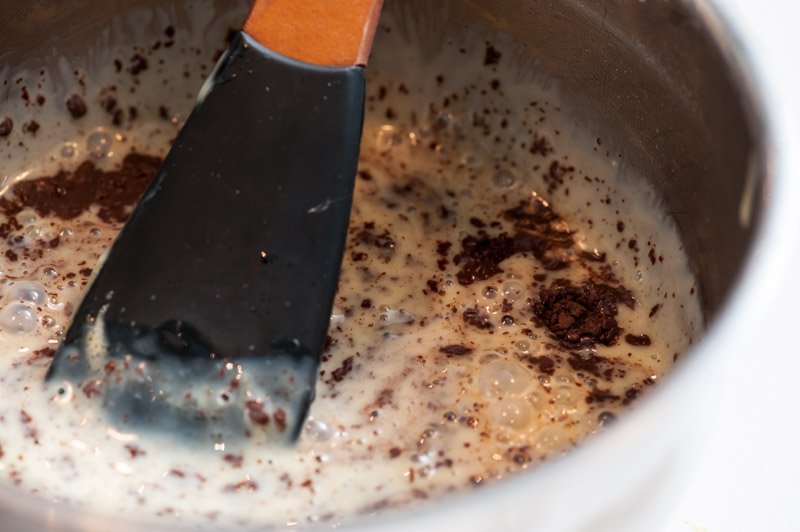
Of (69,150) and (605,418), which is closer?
(605,418)

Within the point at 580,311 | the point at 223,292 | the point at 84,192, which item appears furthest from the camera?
the point at 84,192

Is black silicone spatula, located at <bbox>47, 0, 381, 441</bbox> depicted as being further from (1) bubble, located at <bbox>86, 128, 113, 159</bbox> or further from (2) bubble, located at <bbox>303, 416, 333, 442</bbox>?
(1) bubble, located at <bbox>86, 128, 113, 159</bbox>

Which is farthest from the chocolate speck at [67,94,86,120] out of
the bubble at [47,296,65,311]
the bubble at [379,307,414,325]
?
the bubble at [379,307,414,325]

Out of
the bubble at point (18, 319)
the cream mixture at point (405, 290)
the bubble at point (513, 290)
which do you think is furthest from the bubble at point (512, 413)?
the bubble at point (18, 319)

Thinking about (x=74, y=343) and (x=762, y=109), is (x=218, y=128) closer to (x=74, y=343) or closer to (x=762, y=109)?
(x=74, y=343)

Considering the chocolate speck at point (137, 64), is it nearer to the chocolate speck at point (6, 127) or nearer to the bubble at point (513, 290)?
the chocolate speck at point (6, 127)

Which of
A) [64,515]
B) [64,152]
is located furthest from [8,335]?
[64,515]

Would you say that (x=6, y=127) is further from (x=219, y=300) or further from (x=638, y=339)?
(x=638, y=339)

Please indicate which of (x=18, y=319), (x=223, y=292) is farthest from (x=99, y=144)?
(x=223, y=292)
